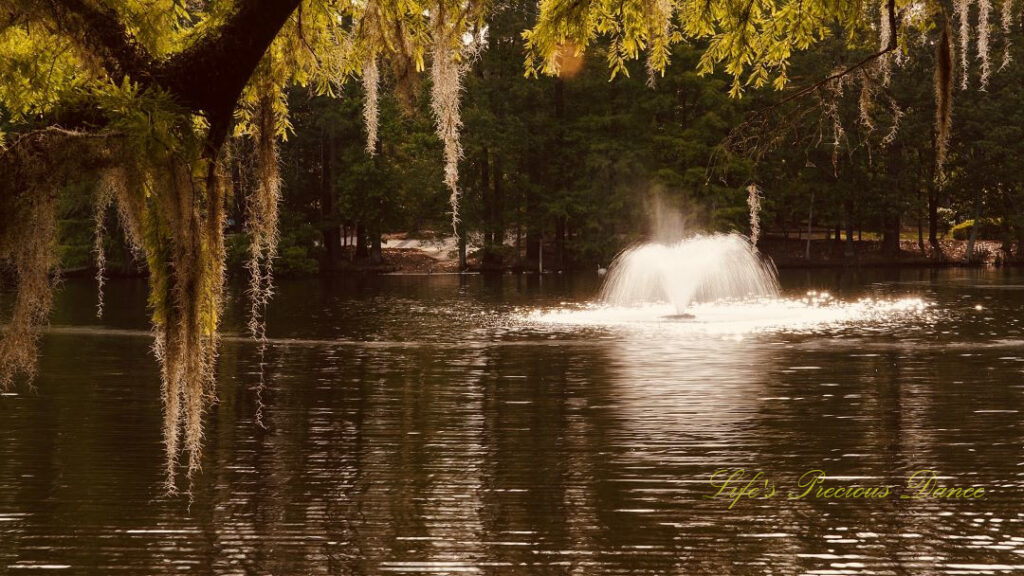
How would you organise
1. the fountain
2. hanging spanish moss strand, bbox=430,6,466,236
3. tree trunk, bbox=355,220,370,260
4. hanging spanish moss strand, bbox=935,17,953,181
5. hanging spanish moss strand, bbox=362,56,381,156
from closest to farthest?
hanging spanish moss strand, bbox=935,17,953,181, hanging spanish moss strand, bbox=430,6,466,236, hanging spanish moss strand, bbox=362,56,381,156, the fountain, tree trunk, bbox=355,220,370,260

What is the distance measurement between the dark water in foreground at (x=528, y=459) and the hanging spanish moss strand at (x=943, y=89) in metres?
2.83

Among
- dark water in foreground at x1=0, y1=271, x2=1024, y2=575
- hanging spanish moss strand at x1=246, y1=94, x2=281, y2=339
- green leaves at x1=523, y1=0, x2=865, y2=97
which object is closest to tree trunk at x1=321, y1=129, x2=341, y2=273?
dark water in foreground at x1=0, y1=271, x2=1024, y2=575

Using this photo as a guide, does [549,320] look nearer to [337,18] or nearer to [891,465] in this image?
[891,465]

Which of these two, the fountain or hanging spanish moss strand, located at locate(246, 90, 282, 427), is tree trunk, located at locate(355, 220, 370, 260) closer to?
the fountain

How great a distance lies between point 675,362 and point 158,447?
1002 centimetres

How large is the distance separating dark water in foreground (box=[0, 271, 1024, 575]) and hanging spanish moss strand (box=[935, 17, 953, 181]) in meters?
2.83

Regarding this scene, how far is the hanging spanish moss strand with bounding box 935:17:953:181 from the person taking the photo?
661cm

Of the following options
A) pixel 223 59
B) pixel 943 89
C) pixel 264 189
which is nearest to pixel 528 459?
pixel 264 189

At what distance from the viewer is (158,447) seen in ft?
39.1

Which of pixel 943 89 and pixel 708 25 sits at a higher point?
pixel 708 25

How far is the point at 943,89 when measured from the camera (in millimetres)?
7047

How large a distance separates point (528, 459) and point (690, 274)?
82.7 feet

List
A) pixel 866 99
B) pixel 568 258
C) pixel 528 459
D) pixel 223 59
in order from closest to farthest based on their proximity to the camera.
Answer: pixel 223 59
pixel 866 99
pixel 528 459
pixel 568 258

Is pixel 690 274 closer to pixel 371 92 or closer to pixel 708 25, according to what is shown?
pixel 371 92
